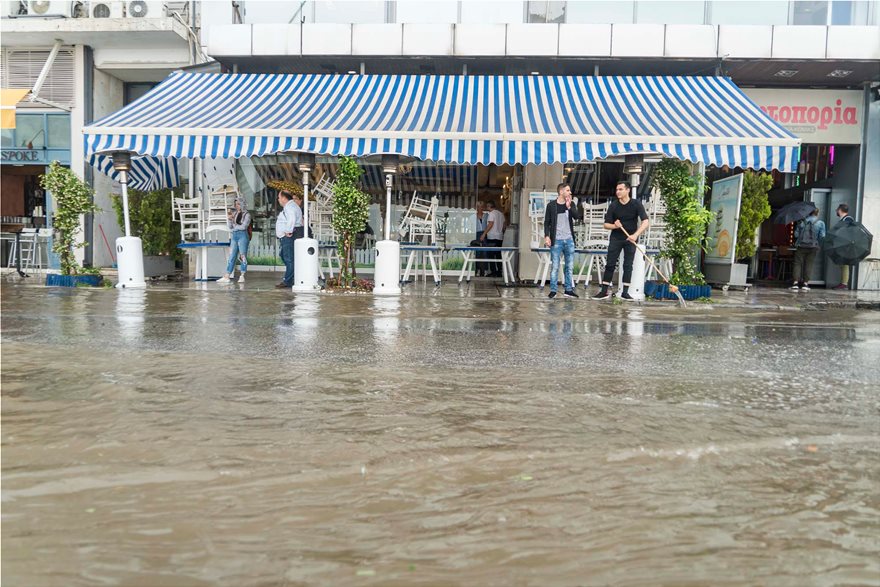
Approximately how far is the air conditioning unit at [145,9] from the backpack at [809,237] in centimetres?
1431

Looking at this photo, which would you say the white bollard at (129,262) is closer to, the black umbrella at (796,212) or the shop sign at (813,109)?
the shop sign at (813,109)

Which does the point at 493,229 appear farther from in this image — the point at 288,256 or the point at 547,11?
the point at 288,256

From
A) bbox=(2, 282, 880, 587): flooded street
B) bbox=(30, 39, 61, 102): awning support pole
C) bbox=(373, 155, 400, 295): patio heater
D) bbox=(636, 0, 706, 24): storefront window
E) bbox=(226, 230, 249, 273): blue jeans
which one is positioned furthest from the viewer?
bbox=(30, 39, 61, 102): awning support pole

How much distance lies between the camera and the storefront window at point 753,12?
13.4 meters

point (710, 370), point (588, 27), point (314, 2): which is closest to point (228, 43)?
point (314, 2)

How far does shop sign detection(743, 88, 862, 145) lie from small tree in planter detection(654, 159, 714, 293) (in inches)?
188

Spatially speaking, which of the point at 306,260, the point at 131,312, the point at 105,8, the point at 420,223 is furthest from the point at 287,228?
the point at 105,8

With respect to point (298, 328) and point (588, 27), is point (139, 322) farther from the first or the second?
point (588, 27)

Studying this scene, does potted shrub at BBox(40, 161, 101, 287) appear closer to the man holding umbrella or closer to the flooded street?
the flooded street

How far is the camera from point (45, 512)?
2.41 meters

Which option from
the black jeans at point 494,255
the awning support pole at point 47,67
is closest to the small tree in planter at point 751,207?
the black jeans at point 494,255

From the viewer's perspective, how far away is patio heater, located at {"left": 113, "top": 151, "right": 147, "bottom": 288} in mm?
11516

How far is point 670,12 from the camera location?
44.8 feet

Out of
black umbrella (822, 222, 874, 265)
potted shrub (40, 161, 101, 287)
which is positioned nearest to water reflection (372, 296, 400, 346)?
potted shrub (40, 161, 101, 287)
